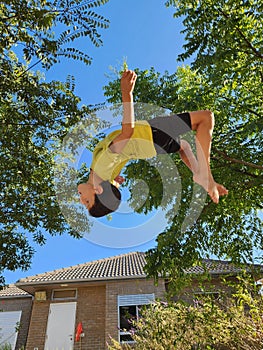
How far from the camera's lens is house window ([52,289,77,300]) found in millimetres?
11931

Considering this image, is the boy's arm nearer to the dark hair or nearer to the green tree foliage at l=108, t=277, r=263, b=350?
the dark hair

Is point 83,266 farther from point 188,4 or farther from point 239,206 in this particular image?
point 188,4

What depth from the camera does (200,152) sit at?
2.63 metres

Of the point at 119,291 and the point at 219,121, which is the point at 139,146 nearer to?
the point at 219,121

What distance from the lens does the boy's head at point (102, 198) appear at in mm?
2766

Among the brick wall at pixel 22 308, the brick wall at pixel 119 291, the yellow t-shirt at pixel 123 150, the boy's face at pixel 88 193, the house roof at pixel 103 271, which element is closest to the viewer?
the yellow t-shirt at pixel 123 150

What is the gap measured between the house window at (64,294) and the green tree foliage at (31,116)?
6094 millimetres

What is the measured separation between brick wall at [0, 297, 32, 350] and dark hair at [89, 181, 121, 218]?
11.3 meters

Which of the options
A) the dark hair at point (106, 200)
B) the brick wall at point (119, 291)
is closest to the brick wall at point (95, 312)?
the brick wall at point (119, 291)

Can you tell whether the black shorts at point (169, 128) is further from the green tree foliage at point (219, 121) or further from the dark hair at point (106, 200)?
the green tree foliage at point (219, 121)

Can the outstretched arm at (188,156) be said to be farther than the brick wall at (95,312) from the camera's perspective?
No

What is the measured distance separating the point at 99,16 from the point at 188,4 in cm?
242

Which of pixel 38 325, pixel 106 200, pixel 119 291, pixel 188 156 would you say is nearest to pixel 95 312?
pixel 119 291

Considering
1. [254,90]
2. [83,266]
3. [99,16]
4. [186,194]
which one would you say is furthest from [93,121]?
[83,266]
